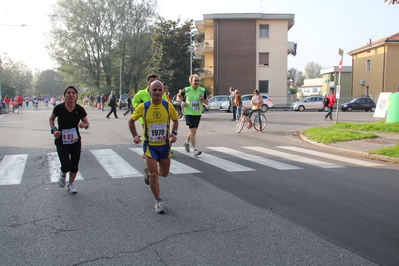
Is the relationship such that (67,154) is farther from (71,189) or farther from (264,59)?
(264,59)

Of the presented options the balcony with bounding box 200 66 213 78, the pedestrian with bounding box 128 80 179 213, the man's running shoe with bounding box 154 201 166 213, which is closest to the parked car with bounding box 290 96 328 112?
the balcony with bounding box 200 66 213 78

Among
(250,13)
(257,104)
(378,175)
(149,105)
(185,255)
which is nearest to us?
(185,255)

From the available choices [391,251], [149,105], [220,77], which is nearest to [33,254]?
[149,105]

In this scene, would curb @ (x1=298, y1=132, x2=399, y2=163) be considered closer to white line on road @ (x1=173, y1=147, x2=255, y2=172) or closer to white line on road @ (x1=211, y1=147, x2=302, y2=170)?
white line on road @ (x1=211, y1=147, x2=302, y2=170)

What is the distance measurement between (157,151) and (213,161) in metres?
3.76

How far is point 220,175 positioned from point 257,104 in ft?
28.7

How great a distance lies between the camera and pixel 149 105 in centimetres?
494

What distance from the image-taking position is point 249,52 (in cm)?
4338

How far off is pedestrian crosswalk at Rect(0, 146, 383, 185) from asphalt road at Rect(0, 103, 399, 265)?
12cm

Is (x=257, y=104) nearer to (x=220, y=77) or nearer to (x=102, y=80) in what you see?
(x=220, y=77)

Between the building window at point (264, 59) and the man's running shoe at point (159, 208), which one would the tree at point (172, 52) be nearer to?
the building window at point (264, 59)

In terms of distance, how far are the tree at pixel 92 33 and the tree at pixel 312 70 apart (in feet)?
340

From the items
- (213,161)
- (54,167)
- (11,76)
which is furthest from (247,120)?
(11,76)

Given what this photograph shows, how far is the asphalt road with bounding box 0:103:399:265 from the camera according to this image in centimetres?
353
